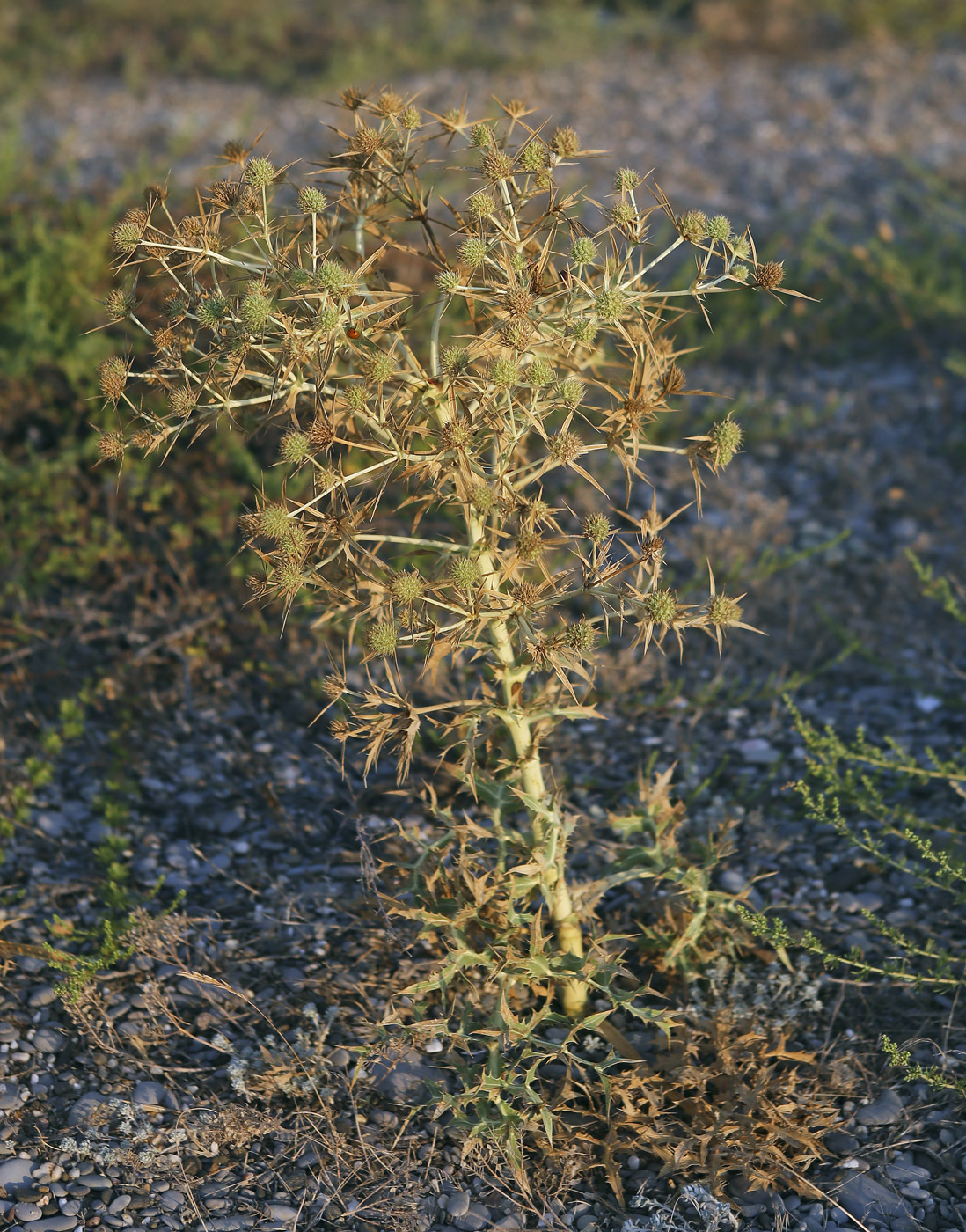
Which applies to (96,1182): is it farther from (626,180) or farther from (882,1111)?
(626,180)

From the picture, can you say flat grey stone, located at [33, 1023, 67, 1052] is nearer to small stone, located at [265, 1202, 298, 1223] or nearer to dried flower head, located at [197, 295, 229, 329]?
small stone, located at [265, 1202, 298, 1223]

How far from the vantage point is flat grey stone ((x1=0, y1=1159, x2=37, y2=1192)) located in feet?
8.13

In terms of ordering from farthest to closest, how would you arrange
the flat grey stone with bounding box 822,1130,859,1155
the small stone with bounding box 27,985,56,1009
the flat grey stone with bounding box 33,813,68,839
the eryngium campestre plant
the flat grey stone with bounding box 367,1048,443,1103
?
the flat grey stone with bounding box 33,813,68,839 → the small stone with bounding box 27,985,56,1009 → the flat grey stone with bounding box 367,1048,443,1103 → the flat grey stone with bounding box 822,1130,859,1155 → the eryngium campestre plant

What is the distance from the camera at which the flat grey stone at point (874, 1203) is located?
2.45 meters

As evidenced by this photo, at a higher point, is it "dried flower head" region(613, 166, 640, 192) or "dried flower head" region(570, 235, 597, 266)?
"dried flower head" region(613, 166, 640, 192)

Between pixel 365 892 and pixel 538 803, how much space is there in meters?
0.69

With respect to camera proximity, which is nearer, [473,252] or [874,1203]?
[473,252]

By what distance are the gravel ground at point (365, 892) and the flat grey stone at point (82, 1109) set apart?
0.02 meters

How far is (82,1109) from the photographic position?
8.60ft

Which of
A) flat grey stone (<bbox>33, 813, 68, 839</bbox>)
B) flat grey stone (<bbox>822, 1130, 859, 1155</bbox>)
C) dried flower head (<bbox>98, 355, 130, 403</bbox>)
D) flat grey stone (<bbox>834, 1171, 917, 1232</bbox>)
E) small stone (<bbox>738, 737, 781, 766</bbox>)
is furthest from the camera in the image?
small stone (<bbox>738, 737, 781, 766</bbox>)

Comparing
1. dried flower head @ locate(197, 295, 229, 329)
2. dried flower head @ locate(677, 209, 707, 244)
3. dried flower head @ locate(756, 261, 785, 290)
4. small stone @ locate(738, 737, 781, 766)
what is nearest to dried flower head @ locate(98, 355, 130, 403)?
dried flower head @ locate(197, 295, 229, 329)

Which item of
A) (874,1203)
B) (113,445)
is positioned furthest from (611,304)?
(874,1203)

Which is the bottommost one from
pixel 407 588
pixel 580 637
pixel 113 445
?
pixel 580 637

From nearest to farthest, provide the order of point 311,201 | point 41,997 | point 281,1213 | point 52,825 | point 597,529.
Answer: point 311,201 < point 597,529 < point 281,1213 < point 41,997 < point 52,825
